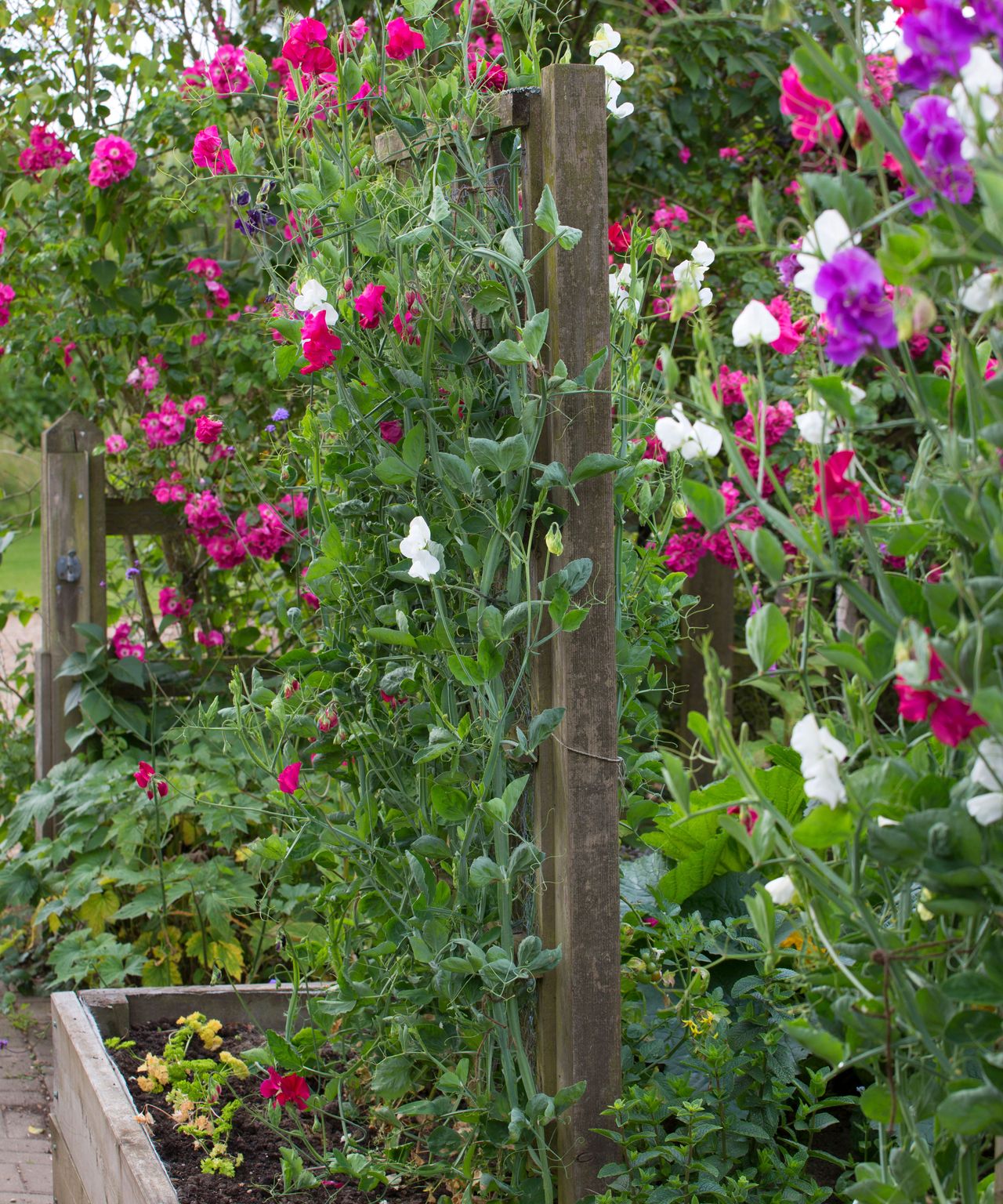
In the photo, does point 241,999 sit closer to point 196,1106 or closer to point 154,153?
point 196,1106

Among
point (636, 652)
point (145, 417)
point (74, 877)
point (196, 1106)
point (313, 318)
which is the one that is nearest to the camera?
point (313, 318)

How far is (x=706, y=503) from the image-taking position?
92cm

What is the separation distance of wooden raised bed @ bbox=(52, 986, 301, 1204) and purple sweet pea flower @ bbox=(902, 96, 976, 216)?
5.26 feet

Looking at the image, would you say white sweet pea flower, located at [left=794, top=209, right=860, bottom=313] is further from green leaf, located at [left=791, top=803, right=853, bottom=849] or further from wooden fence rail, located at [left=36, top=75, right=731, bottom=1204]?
wooden fence rail, located at [left=36, top=75, right=731, bottom=1204]

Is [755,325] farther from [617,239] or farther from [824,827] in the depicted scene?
[617,239]

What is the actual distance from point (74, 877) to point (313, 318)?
216cm

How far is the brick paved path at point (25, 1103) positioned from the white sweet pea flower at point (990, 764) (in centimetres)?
255

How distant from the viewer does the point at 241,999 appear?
2414mm

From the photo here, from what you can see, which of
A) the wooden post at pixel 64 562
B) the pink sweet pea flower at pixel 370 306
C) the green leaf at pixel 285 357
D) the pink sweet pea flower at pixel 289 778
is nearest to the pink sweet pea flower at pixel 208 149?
the green leaf at pixel 285 357

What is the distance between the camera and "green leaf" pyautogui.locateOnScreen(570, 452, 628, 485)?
5.33ft

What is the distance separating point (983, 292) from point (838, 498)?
17 centimetres

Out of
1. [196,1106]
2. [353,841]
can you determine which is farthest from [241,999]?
[353,841]

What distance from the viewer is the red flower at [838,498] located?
2.95 ft

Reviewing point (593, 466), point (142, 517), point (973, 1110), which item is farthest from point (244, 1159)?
point (142, 517)
